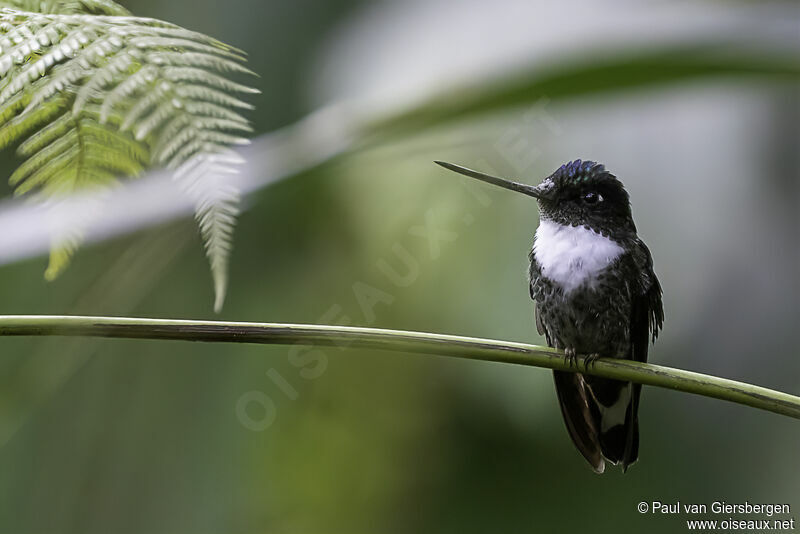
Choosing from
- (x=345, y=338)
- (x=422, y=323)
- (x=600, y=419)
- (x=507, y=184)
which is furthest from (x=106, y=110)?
(x=422, y=323)

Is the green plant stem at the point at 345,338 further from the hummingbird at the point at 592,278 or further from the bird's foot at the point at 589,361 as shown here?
the hummingbird at the point at 592,278

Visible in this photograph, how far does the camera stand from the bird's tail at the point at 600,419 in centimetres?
93

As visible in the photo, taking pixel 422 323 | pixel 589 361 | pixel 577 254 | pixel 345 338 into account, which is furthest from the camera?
pixel 422 323

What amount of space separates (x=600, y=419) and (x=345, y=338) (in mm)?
625

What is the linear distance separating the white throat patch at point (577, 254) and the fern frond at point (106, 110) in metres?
0.51

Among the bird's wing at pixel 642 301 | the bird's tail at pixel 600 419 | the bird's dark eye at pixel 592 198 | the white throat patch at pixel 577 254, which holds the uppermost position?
the bird's dark eye at pixel 592 198


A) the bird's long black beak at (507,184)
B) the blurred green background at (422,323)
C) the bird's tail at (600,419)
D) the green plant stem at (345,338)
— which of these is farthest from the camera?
the blurred green background at (422,323)

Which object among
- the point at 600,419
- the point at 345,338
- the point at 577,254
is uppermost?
the point at 577,254

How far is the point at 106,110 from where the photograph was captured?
56 cm

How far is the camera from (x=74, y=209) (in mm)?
575

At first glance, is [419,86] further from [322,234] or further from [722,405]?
[722,405]

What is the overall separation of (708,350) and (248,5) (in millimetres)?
1625

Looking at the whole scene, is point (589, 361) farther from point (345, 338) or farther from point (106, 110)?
point (106, 110)

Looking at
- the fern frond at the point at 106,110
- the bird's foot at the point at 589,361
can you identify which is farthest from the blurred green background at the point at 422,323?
the fern frond at the point at 106,110
